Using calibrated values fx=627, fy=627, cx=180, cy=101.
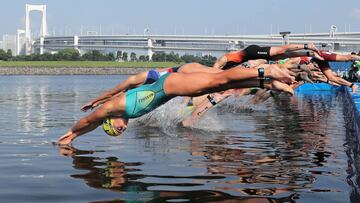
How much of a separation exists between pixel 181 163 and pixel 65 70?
427 ft

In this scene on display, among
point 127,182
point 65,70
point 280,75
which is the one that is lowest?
point 127,182

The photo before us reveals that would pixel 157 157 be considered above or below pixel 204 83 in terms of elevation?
below

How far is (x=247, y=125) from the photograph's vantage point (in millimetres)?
15953

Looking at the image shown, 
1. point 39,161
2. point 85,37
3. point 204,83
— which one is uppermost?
point 85,37

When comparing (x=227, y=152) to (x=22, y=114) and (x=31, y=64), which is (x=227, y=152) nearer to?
(x=22, y=114)

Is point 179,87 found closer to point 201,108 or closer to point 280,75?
point 280,75

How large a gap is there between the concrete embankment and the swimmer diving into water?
12449cm

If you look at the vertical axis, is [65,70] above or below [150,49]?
below

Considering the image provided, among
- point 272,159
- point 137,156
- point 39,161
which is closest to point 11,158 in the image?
point 39,161

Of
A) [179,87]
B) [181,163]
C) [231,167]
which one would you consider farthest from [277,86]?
[181,163]

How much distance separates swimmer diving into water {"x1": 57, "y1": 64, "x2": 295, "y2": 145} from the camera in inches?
328

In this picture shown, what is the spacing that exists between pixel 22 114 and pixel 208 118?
6.25m

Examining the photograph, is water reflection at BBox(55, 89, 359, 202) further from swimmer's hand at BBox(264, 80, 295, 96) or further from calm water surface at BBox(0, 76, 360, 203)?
swimmer's hand at BBox(264, 80, 295, 96)

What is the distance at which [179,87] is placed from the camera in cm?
913
